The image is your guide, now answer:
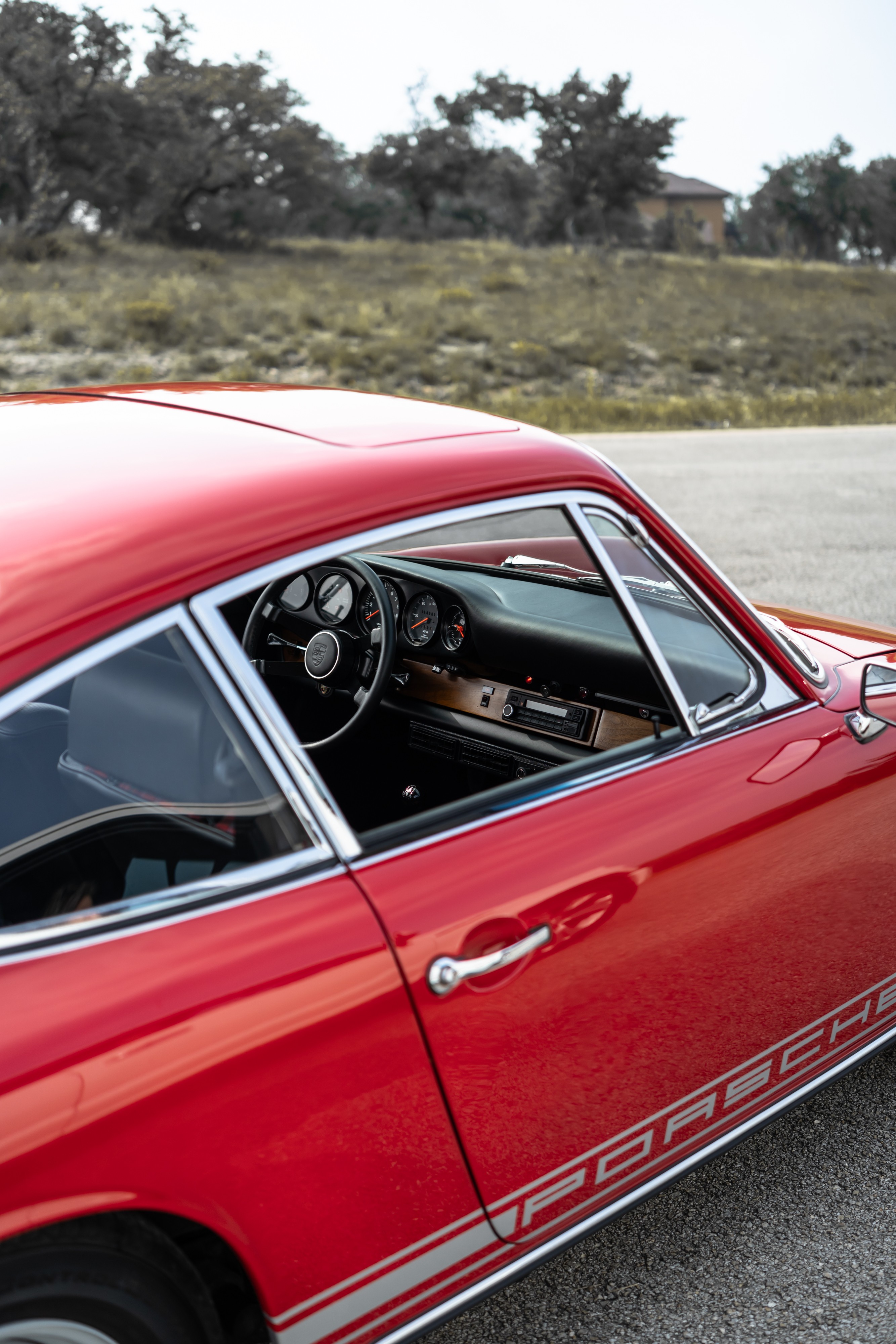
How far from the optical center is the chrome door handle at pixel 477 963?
5.12ft

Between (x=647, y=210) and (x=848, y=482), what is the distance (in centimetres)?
8268

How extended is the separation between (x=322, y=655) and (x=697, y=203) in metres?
97.0

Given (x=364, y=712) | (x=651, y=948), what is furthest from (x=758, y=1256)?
(x=364, y=712)

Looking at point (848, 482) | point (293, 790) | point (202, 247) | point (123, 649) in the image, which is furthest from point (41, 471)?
point (202, 247)

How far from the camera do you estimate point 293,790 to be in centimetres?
150

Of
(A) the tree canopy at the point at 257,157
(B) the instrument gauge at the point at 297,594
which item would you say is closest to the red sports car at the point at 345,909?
(B) the instrument gauge at the point at 297,594

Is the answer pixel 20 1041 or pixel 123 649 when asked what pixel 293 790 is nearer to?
pixel 123 649

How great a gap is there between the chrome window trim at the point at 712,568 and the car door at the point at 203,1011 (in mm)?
808

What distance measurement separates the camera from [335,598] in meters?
2.99

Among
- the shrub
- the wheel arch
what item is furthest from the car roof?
the shrub

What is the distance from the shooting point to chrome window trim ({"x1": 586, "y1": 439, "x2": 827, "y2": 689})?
1959 mm

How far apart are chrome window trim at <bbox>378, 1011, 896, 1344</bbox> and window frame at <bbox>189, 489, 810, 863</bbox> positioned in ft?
2.33

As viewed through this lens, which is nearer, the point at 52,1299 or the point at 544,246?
the point at 52,1299

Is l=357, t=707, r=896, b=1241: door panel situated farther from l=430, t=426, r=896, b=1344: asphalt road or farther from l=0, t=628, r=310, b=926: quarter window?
l=430, t=426, r=896, b=1344: asphalt road
